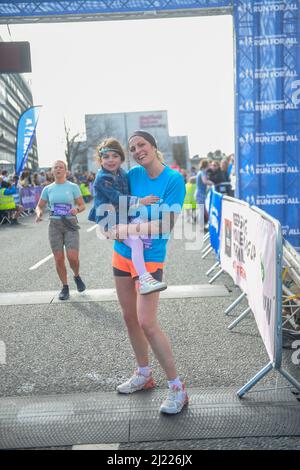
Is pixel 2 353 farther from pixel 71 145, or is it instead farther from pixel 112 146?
pixel 71 145

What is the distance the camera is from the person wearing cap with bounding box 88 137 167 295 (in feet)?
10.3

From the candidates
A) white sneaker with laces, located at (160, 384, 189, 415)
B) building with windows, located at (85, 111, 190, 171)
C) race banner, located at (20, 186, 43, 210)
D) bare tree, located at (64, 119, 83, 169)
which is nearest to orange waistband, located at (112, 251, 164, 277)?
white sneaker with laces, located at (160, 384, 189, 415)

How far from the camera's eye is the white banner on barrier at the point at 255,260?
3346 mm

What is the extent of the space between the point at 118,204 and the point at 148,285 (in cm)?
59

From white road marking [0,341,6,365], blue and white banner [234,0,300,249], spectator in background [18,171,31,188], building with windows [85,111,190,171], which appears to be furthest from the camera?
building with windows [85,111,190,171]

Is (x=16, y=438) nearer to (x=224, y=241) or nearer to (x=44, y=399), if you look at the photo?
(x=44, y=399)

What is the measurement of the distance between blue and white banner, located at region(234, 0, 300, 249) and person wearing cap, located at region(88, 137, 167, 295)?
5395 mm

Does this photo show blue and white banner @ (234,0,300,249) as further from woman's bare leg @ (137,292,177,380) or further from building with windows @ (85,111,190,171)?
building with windows @ (85,111,190,171)

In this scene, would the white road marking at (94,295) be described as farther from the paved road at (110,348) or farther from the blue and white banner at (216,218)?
the blue and white banner at (216,218)

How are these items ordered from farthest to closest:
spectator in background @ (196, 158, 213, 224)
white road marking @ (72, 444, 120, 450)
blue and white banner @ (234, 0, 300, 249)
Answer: spectator in background @ (196, 158, 213, 224) < blue and white banner @ (234, 0, 300, 249) < white road marking @ (72, 444, 120, 450)

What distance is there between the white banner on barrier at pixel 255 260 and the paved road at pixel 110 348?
0.46 m

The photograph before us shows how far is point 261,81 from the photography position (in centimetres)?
796

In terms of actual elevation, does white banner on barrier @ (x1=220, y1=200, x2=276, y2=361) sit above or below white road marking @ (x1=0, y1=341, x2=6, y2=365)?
above
